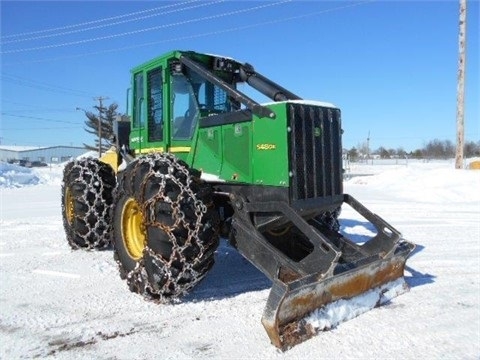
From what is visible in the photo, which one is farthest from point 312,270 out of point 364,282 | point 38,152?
point 38,152

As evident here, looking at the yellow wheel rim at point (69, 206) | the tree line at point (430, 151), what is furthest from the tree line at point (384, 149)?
the yellow wheel rim at point (69, 206)

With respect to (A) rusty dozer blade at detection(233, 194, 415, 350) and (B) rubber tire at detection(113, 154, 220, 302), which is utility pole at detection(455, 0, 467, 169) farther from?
(B) rubber tire at detection(113, 154, 220, 302)

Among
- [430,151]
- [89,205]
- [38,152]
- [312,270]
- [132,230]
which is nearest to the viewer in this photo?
[312,270]

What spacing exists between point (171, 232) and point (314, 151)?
1.67 meters

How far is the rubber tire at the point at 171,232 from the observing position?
407 centimetres

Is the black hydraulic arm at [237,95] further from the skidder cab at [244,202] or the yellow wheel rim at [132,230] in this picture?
the yellow wheel rim at [132,230]

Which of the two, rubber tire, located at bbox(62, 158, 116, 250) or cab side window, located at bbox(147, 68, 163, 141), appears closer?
cab side window, located at bbox(147, 68, 163, 141)

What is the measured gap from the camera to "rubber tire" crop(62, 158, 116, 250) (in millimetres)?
6434

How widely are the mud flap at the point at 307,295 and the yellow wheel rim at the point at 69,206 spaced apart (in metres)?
4.20

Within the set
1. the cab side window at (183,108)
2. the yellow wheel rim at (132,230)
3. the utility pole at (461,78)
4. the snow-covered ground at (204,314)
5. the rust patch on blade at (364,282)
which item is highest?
the utility pole at (461,78)

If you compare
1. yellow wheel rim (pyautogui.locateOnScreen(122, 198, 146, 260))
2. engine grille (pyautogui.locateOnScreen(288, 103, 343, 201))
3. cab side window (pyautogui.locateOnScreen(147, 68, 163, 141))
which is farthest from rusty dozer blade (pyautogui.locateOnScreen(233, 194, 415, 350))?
cab side window (pyautogui.locateOnScreen(147, 68, 163, 141))

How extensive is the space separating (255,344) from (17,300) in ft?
8.50

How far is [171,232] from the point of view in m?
4.07

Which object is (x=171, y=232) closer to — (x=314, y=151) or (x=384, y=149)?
(x=314, y=151)
